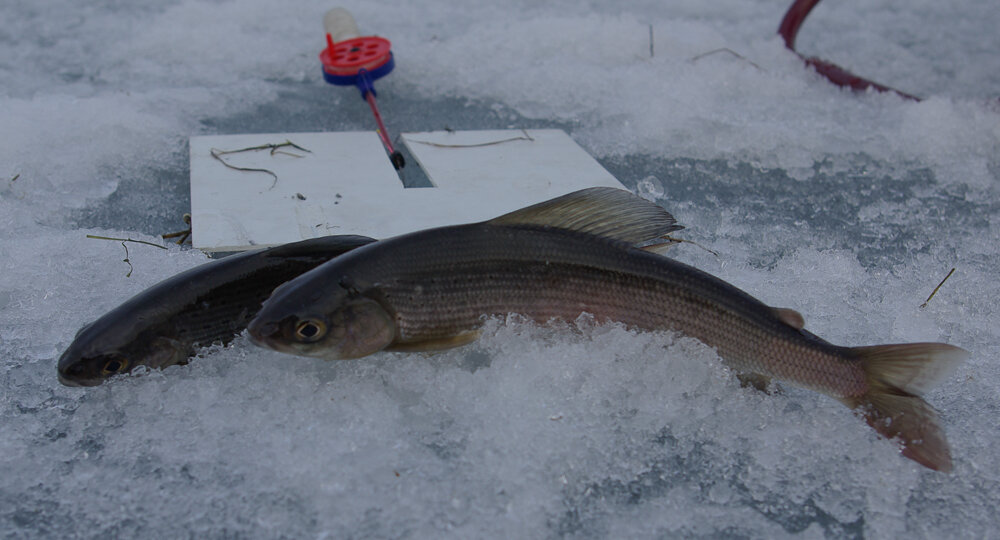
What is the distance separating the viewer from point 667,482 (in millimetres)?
1755

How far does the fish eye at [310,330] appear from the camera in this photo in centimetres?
174

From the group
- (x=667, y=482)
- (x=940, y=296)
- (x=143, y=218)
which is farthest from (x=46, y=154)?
(x=940, y=296)

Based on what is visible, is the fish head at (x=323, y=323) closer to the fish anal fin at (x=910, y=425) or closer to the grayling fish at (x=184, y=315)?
the grayling fish at (x=184, y=315)

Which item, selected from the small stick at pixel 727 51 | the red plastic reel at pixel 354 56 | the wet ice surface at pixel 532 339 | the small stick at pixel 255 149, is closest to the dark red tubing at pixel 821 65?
the wet ice surface at pixel 532 339

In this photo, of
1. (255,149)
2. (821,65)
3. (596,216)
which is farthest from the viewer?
(821,65)

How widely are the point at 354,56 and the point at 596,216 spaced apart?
257 cm

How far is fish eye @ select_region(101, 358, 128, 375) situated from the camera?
1835 mm

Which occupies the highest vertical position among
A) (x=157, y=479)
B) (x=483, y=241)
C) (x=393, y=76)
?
(x=483, y=241)

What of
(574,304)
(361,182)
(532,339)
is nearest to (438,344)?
(532,339)

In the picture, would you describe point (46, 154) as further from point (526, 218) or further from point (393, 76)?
point (526, 218)

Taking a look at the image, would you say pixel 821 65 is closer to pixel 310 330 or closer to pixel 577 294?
pixel 577 294

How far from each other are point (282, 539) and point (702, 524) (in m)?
0.87

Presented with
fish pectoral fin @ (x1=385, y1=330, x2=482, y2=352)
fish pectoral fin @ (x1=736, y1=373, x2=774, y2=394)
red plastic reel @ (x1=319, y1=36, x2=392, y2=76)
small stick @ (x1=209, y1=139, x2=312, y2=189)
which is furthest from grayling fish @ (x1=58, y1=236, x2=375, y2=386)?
red plastic reel @ (x1=319, y1=36, x2=392, y2=76)

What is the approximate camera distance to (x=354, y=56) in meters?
4.12
